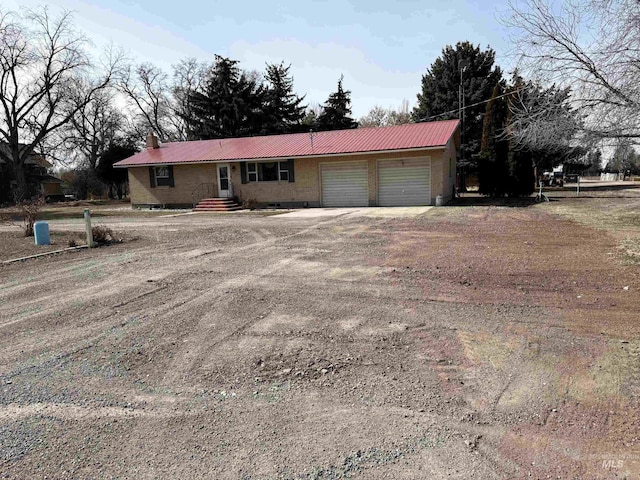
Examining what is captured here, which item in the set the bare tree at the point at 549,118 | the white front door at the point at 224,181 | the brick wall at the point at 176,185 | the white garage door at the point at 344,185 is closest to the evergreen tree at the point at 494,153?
the white garage door at the point at 344,185

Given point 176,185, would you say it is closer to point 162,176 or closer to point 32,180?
point 162,176

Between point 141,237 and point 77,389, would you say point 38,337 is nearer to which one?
point 77,389

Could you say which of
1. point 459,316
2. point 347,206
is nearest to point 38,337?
point 459,316

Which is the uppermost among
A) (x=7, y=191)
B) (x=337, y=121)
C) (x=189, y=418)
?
(x=337, y=121)

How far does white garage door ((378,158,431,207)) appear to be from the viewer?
68.9ft

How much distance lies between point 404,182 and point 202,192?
463 inches

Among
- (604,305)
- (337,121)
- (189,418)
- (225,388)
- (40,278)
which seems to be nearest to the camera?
(189,418)

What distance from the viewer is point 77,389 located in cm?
345

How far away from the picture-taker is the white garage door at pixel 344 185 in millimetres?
22266

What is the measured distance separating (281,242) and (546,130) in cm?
932

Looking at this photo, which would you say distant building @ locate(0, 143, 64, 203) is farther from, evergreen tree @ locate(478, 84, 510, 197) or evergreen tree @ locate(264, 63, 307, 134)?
evergreen tree @ locate(478, 84, 510, 197)

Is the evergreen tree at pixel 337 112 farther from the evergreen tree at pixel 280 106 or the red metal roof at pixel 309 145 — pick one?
the red metal roof at pixel 309 145

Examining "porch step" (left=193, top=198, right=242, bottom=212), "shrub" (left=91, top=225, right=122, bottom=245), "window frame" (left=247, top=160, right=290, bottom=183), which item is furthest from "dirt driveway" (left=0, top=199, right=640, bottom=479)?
"window frame" (left=247, top=160, right=290, bottom=183)

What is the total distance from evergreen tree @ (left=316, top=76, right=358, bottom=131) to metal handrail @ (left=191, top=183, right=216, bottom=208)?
22.6 metres
